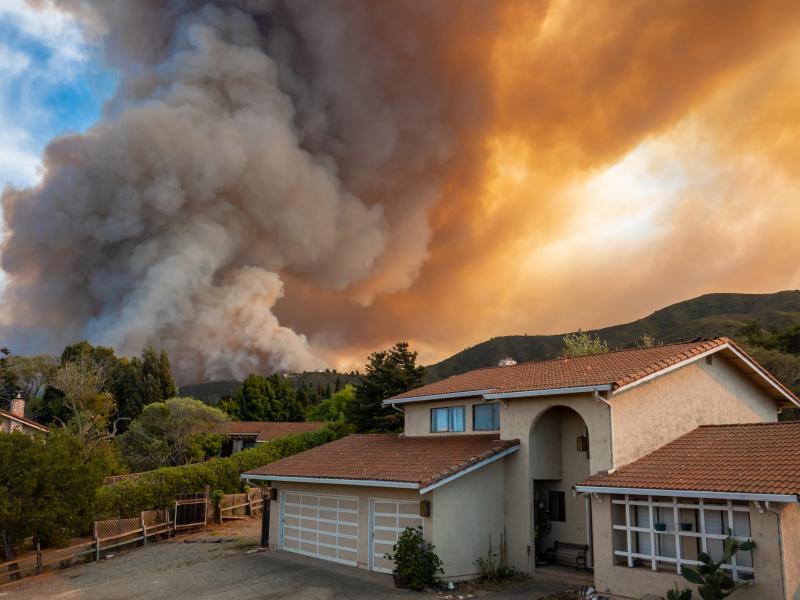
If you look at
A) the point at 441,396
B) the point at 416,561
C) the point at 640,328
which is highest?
the point at 640,328

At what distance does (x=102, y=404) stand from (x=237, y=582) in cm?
3464

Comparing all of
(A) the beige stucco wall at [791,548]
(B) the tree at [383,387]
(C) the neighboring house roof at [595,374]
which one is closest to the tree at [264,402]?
(B) the tree at [383,387]

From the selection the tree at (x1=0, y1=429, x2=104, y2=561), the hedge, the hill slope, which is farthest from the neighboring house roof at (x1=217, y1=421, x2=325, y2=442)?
the hill slope

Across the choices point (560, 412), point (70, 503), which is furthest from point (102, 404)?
point (560, 412)

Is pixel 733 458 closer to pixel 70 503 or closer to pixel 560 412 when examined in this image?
pixel 560 412

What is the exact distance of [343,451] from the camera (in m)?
21.9

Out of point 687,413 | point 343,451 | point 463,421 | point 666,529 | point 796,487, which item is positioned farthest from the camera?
point 343,451

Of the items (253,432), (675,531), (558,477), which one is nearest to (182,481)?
(558,477)

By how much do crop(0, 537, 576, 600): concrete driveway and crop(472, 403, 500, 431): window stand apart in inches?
195

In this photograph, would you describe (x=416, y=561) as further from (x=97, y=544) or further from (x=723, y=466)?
(x=97, y=544)

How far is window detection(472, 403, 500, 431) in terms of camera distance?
19297 mm

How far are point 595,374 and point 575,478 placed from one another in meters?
3.26

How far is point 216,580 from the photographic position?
56.6 ft

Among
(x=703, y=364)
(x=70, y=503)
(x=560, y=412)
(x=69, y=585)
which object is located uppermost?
(x=703, y=364)
